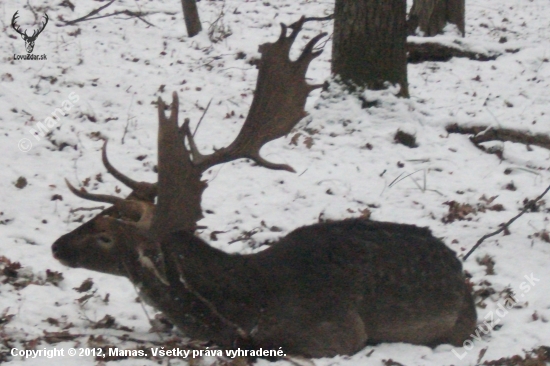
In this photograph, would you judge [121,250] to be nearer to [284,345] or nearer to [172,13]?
[284,345]

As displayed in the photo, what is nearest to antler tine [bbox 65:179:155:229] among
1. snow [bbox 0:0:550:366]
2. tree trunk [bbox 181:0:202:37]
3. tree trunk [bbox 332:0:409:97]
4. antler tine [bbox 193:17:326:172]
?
antler tine [bbox 193:17:326:172]

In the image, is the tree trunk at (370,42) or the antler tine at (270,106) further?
the tree trunk at (370,42)

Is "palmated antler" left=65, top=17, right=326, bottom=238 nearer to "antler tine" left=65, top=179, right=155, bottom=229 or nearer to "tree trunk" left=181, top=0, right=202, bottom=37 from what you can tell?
"antler tine" left=65, top=179, right=155, bottom=229

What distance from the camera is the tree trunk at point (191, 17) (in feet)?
44.9

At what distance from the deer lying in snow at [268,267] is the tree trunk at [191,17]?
9.21 m

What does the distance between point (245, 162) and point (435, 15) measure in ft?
24.9

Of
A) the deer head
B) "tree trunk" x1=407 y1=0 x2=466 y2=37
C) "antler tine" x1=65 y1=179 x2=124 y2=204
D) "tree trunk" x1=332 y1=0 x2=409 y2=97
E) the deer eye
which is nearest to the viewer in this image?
the deer head

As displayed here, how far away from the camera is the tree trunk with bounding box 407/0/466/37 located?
14633 mm

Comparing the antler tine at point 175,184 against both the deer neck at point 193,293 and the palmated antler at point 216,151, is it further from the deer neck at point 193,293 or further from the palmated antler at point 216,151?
the deer neck at point 193,293

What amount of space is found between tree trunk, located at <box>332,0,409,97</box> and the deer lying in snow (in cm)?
501

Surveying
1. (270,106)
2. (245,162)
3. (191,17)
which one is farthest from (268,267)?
(191,17)

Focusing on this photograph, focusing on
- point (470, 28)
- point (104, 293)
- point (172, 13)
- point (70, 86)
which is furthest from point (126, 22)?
point (104, 293)

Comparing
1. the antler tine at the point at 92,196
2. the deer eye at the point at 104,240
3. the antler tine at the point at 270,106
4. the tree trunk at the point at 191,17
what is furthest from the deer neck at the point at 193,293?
the tree trunk at the point at 191,17

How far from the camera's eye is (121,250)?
4.94 metres
